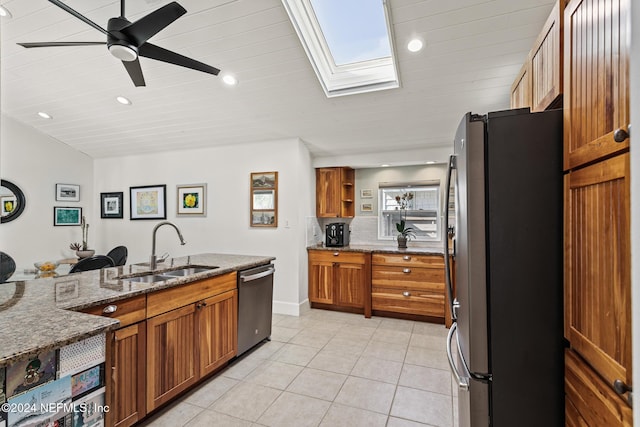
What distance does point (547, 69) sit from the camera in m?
1.27

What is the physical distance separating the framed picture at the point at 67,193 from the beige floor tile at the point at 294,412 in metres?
5.17

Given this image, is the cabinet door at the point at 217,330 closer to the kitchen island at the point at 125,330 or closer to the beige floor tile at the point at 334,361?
the kitchen island at the point at 125,330

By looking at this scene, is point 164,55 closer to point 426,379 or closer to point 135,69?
point 135,69

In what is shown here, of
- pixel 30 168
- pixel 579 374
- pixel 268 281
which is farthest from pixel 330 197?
pixel 30 168

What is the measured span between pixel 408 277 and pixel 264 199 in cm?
219

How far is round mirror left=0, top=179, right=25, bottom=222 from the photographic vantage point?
4.22 metres

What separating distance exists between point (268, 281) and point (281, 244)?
3.61 ft

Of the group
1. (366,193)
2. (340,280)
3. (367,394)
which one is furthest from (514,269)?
(366,193)

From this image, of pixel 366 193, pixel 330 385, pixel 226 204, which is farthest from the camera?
pixel 366 193

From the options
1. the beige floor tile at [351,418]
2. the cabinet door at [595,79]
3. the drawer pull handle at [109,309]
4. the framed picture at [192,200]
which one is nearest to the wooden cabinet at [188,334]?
the drawer pull handle at [109,309]

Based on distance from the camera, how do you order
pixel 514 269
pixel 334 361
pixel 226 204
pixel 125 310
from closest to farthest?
pixel 514 269 → pixel 125 310 → pixel 334 361 → pixel 226 204

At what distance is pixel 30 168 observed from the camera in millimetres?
4516

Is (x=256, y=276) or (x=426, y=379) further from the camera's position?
(x=256, y=276)

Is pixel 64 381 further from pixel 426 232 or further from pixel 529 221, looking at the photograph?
pixel 426 232
